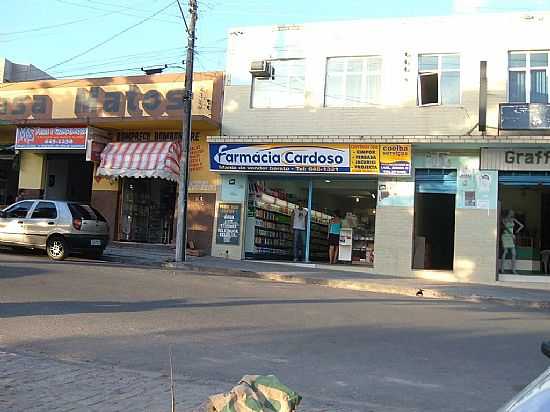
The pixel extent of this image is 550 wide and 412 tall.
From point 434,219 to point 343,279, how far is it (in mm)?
4865

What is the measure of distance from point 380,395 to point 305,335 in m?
2.84

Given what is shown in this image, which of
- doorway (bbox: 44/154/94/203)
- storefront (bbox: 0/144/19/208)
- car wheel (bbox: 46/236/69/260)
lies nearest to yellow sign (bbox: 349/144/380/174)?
car wheel (bbox: 46/236/69/260)

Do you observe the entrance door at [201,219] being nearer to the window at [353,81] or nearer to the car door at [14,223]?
the window at [353,81]

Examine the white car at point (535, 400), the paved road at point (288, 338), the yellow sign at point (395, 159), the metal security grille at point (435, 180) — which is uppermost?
the yellow sign at point (395, 159)

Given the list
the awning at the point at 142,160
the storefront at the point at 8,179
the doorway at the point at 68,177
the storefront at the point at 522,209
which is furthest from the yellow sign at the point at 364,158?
the storefront at the point at 8,179

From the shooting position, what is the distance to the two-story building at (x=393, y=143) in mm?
18094

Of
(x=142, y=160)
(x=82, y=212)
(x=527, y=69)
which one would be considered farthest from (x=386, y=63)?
(x=82, y=212)

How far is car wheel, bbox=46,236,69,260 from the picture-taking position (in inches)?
674

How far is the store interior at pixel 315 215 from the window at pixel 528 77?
17.0 feet

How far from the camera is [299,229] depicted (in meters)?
20.9

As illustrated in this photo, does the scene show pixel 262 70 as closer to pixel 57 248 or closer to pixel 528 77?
pixel 528 77

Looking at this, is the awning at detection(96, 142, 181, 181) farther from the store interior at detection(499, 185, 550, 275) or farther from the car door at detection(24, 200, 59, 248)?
the store interior at detection(499, 185, 550, 275)

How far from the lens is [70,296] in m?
10.9

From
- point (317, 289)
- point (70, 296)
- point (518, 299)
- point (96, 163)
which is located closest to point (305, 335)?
point (70, 296)
